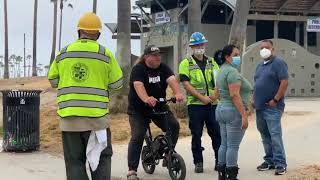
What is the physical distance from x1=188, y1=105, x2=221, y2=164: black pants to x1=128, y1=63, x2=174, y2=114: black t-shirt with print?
79 cm

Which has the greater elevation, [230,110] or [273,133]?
[230,110]

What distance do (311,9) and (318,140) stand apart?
102ft

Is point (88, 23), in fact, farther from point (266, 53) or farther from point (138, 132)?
point (266, 53)

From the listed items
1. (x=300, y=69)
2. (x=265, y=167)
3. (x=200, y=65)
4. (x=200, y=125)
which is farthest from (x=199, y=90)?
(x=300, y=69)

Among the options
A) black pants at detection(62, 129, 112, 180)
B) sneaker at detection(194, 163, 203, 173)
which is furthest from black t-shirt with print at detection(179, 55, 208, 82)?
black pants at detection(62, 129, 112, 180)

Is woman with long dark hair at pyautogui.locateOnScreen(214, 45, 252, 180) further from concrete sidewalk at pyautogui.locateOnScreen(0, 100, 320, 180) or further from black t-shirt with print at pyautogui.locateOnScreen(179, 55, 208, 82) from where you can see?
black t-shirt with print at pyautogui.locateOnScreen(179, 55, 208, 82)

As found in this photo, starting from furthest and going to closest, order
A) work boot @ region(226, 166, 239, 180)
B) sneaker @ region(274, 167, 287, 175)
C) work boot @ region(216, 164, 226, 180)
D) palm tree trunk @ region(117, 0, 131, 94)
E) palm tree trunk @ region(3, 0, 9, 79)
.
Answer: palm tree trunk @ region(3, 0, 9, 79), palm tree trunk @ region(117, 0, 131, 94), sneaker @ region(274, 167, 287, 175), work boot @ region(216, 164, 226, 180), work boot @ region(226, 166, 239, 180)

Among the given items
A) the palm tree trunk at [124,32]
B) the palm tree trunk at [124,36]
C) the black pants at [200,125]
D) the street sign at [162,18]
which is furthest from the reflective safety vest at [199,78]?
the street sign at [162,18]

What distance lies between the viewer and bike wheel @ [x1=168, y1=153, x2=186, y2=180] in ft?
25.9

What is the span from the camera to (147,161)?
8.67 m

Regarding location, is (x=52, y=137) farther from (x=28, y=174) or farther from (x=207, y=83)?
(x=207, y=83)

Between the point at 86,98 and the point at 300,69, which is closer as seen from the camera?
the point at 86,98

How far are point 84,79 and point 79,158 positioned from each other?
0.79m

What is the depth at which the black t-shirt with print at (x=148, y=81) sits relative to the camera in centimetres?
813
